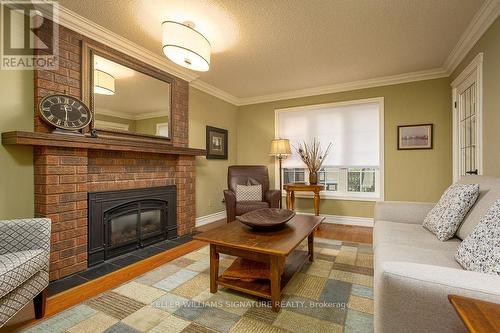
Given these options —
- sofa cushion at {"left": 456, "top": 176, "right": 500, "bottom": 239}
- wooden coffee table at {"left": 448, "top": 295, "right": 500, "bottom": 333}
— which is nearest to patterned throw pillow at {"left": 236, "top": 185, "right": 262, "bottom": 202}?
sofa cushion at {"left": 456, "top": 176, "right": 500, "bottom": 239}

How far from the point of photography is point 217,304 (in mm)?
1650

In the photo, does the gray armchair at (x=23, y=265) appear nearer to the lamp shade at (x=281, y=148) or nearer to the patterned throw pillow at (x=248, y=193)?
the patterned throw pillow at (x=248, y=193)

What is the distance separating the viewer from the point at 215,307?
162 cm

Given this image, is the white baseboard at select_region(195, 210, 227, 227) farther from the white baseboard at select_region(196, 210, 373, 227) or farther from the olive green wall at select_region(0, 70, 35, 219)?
the olive green wall at select_region(0, 70, 35, 219)

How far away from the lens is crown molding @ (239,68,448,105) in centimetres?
338

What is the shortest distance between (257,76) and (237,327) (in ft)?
10.7

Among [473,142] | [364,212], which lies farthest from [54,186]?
[473,142]

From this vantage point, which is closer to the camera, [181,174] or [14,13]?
[14,13]

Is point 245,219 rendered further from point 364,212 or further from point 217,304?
point 364,212

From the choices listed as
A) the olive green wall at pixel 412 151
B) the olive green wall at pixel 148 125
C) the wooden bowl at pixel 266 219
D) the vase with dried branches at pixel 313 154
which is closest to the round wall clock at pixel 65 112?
the olive green wall at pixel 148 125

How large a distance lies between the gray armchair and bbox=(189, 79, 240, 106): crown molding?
9.33 feet

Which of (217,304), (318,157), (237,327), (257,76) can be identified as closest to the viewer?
(237,327)

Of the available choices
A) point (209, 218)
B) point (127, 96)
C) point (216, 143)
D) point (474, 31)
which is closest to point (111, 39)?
point (127, 96)

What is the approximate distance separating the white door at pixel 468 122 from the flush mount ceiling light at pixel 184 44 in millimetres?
2760
